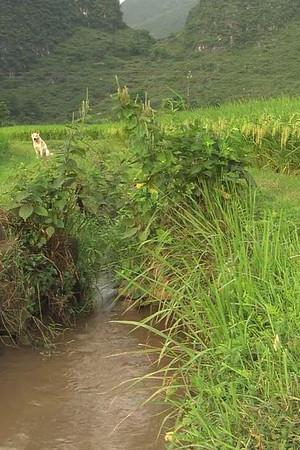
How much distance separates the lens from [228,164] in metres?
5.09

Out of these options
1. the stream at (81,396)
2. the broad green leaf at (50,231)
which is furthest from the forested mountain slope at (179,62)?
the stream at (81,396)

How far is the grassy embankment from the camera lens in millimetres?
Answer: 2750

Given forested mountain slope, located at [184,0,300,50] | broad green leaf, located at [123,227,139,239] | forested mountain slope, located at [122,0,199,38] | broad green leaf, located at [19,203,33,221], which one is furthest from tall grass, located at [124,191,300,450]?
forested mountain slope, located at [122,0,199,38]

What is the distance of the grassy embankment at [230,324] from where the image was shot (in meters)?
2.75

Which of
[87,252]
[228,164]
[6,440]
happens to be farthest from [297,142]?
[6,440]

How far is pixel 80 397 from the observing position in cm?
394

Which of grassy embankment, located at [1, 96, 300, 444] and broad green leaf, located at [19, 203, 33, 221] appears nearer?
grassy embankment, located at [1, 96, 300, 444]

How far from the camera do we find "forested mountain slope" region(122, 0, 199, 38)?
114831mm

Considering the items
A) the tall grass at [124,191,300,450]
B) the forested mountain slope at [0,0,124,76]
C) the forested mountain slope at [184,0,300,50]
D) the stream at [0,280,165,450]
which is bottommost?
the stream at [0,280,165,450]

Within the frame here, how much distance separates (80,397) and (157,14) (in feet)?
479

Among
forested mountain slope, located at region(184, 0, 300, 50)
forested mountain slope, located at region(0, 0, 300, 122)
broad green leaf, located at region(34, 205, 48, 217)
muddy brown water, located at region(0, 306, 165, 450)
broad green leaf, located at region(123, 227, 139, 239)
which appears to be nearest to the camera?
muddy brown water, located at region(0, 306, 165, 450)

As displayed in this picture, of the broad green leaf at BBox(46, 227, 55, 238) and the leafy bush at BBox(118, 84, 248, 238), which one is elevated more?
the leafy bush at BBox(118, 84, 248, 238)

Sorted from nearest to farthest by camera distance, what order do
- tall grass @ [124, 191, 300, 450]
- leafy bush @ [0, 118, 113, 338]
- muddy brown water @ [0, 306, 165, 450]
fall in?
tall grass @ [124, 191, 300, 450]
muddy brown water @ [0, 306, 165, 450]
leafy bush @ [0, 118, 113, 338]

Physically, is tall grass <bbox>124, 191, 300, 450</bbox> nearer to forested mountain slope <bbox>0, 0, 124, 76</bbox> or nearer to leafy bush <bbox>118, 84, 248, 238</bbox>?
leafy bush <bbox>118, 84, 248, 238</bbox>
